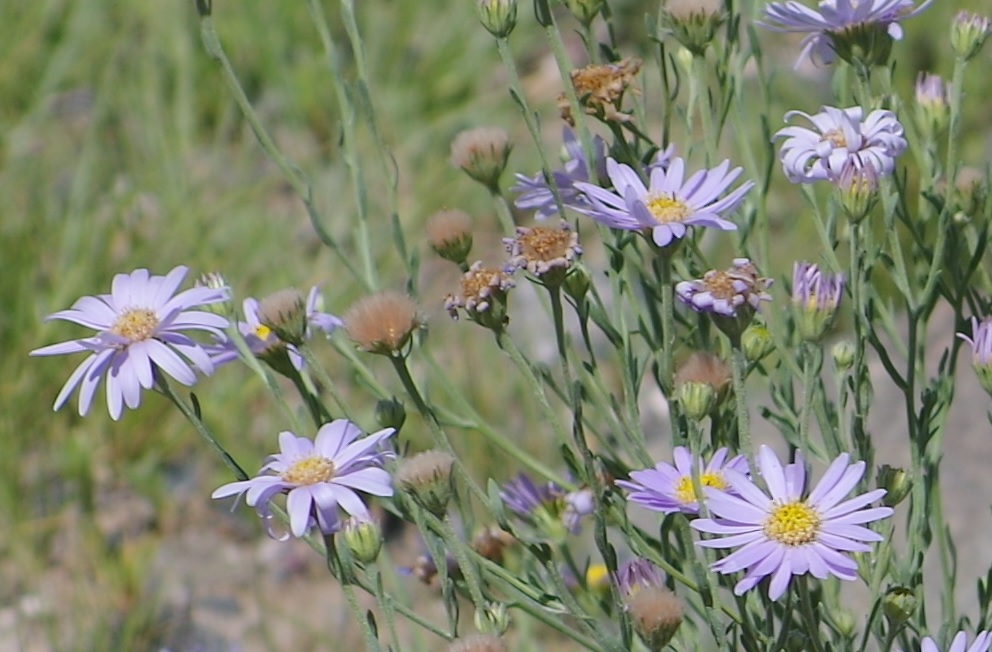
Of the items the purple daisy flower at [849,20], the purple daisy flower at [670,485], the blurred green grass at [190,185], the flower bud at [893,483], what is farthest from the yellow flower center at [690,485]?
the blurred green grass at [190,185]

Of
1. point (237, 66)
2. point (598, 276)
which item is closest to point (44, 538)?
point (598, 276)

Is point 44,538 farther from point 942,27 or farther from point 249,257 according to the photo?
point 942,27

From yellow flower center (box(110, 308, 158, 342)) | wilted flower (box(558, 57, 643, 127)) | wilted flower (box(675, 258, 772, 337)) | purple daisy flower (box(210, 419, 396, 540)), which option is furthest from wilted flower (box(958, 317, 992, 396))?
yellow flower center (box(110, 308, 158, 342))

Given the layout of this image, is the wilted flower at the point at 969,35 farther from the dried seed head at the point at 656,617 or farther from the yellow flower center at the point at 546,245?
the dried seed head at the point at 656,617

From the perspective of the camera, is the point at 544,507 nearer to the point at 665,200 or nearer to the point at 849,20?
the point at 665,200

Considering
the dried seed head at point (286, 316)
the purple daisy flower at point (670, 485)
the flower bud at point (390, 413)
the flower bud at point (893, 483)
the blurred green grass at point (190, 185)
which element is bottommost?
the blurred green grass at point (190, 185)
